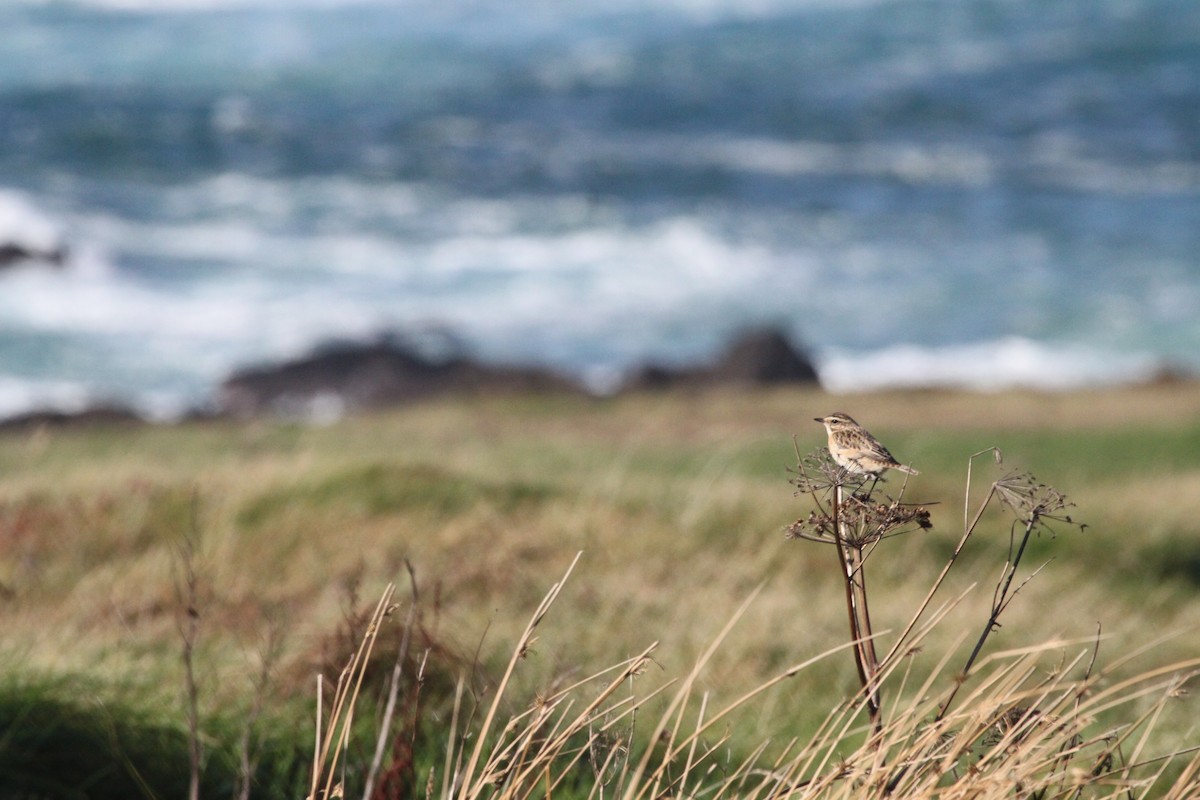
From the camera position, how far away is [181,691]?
148 inches

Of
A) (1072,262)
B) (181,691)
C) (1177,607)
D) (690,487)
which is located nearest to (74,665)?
(181,691)

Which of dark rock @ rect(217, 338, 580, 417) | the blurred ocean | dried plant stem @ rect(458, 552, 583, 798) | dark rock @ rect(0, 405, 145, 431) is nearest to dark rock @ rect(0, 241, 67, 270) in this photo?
the blurred ocean

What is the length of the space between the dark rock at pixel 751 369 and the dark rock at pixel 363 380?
1285mm

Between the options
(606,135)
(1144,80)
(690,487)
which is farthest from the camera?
(1144,80)

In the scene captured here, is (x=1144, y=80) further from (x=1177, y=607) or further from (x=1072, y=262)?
(x=1177, y=607)

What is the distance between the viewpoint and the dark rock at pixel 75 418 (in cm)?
1472

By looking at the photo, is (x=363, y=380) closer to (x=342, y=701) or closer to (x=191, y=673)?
(x=191, y=673)

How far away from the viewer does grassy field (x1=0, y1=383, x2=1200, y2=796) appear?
3637 millimetres

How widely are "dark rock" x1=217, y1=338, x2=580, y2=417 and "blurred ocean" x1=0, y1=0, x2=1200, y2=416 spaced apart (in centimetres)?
49

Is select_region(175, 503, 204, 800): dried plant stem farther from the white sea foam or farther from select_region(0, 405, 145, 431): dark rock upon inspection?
the white sea foam

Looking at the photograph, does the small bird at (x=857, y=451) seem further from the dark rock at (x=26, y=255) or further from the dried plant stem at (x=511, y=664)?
the dark rock at (x=26, y=255)

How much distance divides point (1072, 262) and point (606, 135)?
1048 cm

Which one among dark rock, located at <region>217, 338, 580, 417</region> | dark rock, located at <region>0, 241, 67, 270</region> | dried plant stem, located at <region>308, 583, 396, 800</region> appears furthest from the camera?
dark rock, located at <region>0, 241, 67, 270</region>

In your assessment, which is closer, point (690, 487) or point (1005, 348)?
point (690, 487)
